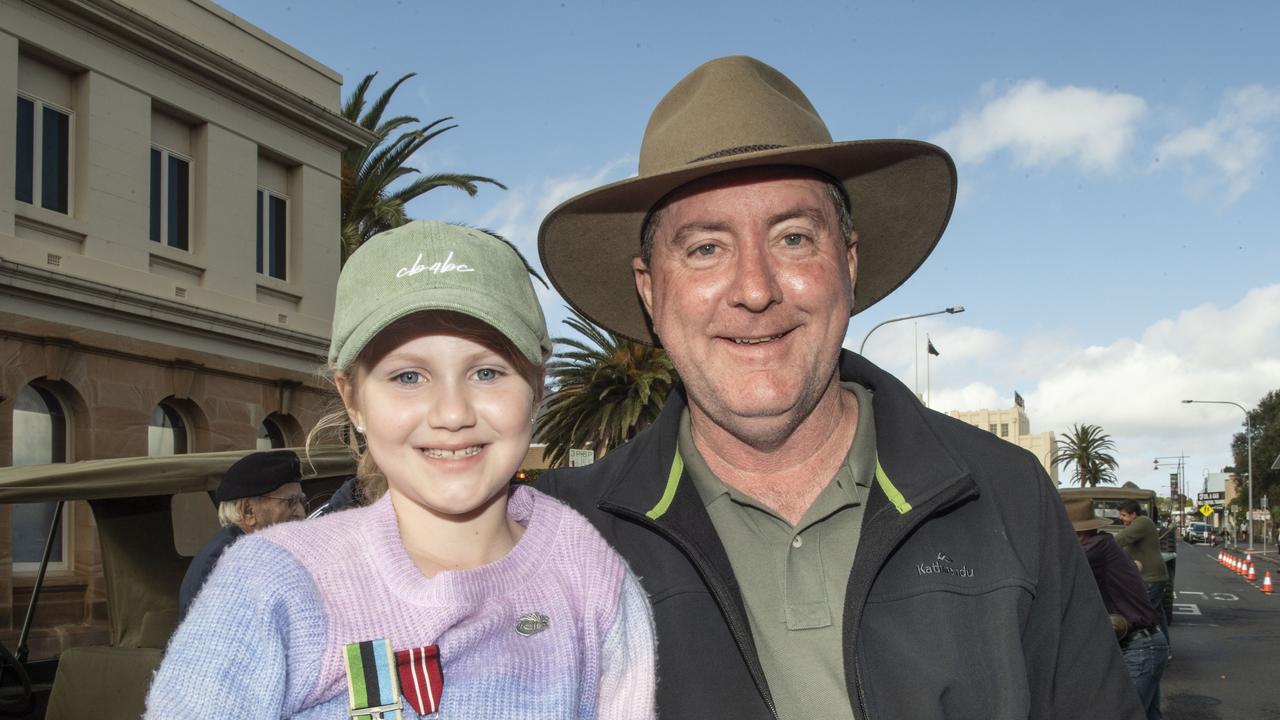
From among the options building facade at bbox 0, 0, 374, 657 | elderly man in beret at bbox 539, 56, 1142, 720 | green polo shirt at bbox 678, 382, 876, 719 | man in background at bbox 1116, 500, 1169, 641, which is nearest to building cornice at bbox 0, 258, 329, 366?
building facade at bbox 0, 0, 374, 657

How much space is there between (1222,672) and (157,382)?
624 inches

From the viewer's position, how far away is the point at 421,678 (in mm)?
2074

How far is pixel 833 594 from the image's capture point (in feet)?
8.68

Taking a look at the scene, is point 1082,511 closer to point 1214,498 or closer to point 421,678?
point 421,678

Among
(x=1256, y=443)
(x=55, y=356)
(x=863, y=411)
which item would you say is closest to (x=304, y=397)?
(x=55, y=356)

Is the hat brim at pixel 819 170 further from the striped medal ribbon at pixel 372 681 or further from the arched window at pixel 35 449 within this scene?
the arched window at pixel 35 449

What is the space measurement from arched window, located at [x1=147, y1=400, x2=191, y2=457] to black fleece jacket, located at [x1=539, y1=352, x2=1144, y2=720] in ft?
54.0

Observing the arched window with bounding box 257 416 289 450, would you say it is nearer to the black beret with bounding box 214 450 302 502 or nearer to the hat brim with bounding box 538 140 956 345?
the black beret with bounding box 214 450 302 502

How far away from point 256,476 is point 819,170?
4.91 meters

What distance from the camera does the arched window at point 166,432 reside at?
57.2ft

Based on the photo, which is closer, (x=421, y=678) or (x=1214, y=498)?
(x=421, y=678)

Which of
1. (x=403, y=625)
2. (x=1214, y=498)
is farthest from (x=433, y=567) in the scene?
(x=1214, y=498)

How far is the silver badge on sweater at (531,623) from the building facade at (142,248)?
14.5 m

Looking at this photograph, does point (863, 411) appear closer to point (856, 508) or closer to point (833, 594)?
point (856, 508)
